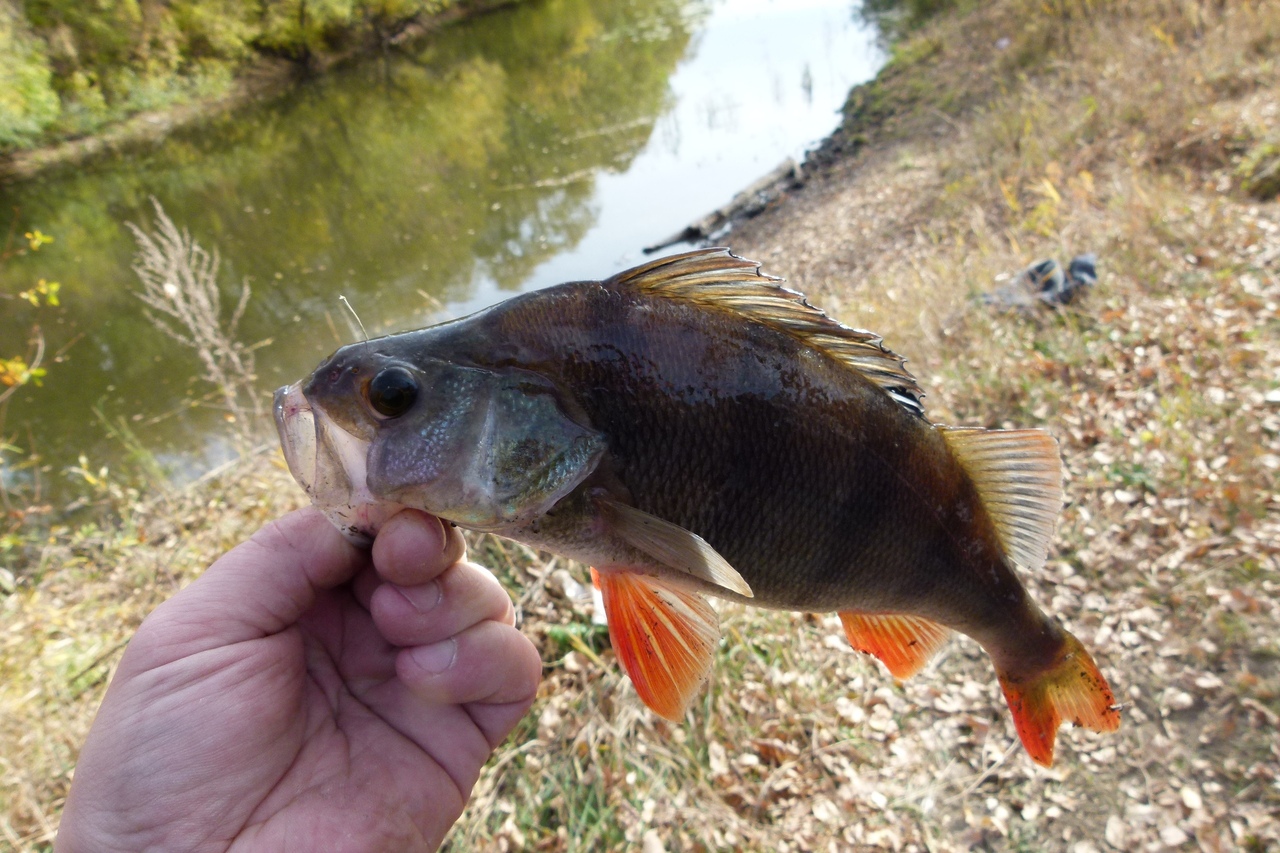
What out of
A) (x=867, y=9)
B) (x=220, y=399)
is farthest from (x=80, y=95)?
(x=867, y=9)

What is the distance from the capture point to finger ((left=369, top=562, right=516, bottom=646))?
61.8 inches

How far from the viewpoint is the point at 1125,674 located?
2984 mm

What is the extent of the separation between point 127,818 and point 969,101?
45.0 feet

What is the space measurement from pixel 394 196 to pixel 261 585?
1400cm

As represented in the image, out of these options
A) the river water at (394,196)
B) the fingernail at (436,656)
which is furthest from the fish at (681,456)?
the river water at (394,196)

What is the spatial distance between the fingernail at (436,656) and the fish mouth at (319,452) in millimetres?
462

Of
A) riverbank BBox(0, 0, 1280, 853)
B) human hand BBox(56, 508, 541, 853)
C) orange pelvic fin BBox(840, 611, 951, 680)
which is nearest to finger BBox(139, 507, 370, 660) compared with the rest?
human hand BBox(56, 508, 541, 853)

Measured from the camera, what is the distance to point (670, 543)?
1296 millimetres

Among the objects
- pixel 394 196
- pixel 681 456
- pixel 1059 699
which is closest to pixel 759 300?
pixel 681 456

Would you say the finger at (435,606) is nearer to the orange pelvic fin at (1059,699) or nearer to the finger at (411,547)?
the finger at (411,547)

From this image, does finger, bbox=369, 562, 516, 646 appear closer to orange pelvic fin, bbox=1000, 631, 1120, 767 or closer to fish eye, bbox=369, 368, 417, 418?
fish eye, bbox=369, 368, 417, 418

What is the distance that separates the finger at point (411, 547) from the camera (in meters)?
1.41

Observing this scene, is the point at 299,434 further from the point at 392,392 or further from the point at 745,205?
the point at 745,205

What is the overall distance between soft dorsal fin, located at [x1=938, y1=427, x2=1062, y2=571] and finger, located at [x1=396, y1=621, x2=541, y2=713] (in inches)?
44.4
